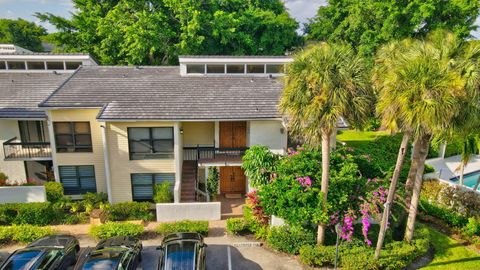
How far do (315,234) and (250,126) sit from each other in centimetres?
706

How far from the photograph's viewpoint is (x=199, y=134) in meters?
20.6

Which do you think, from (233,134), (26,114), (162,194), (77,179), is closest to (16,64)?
(26,114)

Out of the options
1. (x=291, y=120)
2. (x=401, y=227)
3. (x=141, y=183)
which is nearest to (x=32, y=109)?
(x=141, y=183)

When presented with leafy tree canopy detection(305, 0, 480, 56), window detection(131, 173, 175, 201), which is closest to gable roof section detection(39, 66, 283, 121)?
window detection(131, 173, 175, 201)

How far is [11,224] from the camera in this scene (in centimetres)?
1622

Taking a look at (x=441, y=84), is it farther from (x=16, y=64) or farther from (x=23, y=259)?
(x=16, y=64)

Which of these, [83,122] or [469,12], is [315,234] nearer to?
[83,122]

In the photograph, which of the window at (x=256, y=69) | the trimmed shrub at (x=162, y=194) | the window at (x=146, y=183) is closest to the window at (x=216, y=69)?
the window at (x=256, y=69)

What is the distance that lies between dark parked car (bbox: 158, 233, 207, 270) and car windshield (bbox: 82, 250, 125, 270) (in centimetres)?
162

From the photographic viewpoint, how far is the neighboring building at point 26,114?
1862 cm

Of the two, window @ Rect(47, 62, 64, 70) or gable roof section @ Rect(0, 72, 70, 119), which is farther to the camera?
window @ Rect(47, 62, 64, 70)

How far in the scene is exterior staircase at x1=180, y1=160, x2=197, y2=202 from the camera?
1877cm

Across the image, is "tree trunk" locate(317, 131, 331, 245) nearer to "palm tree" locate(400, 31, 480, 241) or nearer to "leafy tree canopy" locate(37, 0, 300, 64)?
"palm tree" locate(400, 31, 480, 241)

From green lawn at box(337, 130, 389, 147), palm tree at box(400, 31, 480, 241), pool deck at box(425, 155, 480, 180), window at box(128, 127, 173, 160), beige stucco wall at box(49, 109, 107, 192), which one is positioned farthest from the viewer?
green lawn at box(337, 130, 389, 147)
